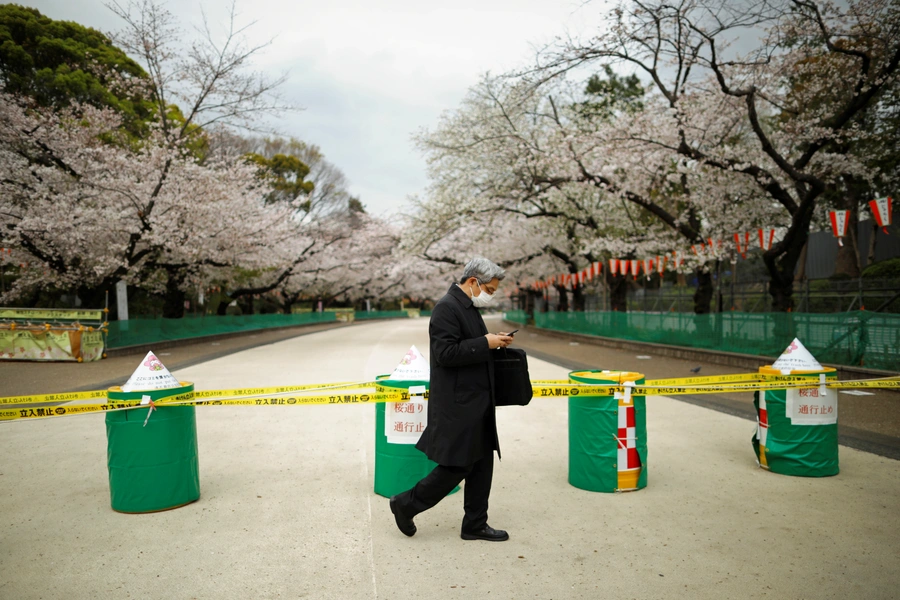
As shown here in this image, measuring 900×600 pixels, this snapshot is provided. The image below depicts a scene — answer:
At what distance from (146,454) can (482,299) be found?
2779mm

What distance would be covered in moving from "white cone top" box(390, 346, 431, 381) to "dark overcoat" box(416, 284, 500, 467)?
83 centimetres

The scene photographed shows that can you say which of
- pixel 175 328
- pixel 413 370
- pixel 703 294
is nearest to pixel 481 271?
pixel 413 370

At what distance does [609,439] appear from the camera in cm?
497

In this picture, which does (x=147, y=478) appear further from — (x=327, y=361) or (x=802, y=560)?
(x=327, y=361)

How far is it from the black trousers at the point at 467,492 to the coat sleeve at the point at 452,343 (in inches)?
26.7

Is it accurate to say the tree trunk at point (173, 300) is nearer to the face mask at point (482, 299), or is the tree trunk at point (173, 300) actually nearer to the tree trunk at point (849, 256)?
the face mask at point (482, 299)

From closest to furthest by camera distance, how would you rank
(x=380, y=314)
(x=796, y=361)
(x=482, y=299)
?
(x=482, y=299) < (x=796, y=361) < (x=380, y=314)

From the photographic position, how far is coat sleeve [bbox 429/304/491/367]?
3822 mm

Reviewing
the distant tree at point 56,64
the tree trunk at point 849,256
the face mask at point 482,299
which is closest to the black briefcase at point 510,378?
the face mask at point 482,299

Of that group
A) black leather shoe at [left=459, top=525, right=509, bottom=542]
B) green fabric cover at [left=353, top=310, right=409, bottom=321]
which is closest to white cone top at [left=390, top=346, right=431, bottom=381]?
black leather shoe at [left=459, top=525, right=509, bottom=542]

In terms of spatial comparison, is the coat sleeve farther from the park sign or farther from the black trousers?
the park sign

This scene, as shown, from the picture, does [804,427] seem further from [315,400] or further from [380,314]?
[380,314]

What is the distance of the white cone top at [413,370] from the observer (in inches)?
192

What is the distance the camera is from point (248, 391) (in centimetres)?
568
